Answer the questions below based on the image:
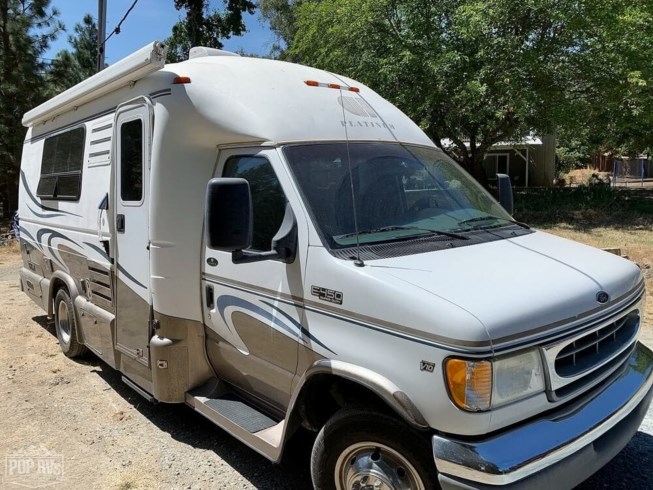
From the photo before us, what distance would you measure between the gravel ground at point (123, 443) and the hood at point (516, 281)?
1.43 m

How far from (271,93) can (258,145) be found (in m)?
0.42

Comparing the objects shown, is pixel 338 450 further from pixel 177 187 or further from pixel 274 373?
pixel 177 187

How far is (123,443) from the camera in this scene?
164 inches

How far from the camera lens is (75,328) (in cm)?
562

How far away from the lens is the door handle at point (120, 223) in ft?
14.6

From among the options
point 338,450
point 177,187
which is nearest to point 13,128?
point 177,187

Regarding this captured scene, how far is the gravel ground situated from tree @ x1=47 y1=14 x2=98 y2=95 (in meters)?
18.1

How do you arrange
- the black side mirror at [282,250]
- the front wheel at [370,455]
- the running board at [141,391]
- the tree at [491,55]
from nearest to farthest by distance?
the front wheel at [370,455]
the black side mirror at [282,250]
the running board at [141,391]
the tree at [491,55]

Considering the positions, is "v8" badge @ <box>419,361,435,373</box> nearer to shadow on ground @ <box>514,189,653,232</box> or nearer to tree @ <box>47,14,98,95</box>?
shadow on ground @ <box>514,189,653,232</box>

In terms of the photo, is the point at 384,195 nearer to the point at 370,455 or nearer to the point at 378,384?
the point at 378,384

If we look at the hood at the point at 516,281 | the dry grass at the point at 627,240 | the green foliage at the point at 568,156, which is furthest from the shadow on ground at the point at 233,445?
the green foliage at the point at 568,156

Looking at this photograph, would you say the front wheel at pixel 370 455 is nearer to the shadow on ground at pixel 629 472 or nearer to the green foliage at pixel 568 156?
the shadow on ground at pixel 629 472

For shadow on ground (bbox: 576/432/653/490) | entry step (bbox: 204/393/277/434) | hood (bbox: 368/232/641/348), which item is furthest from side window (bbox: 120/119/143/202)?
shadow on ground (bbox: 576/432/653/490)

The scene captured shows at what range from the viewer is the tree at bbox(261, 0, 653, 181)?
13070mm
